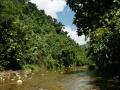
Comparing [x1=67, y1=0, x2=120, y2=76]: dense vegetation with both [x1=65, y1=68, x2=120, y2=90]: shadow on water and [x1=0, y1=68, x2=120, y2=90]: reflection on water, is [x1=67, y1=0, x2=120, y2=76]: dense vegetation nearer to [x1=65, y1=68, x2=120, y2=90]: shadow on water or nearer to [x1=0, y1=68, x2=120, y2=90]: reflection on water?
[x1=65, y1=68, x2=120, y2=90]: shadow on water

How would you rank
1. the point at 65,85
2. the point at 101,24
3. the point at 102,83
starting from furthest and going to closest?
the point at 101,24 < the point at 65,85 < the point at 102,83

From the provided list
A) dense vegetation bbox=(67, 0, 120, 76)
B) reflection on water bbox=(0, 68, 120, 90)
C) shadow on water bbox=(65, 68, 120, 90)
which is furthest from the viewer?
dense vegetation bbox=(67, 0, 120, 76)

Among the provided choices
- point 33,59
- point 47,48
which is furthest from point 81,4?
point 47,48

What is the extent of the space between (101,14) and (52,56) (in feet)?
182

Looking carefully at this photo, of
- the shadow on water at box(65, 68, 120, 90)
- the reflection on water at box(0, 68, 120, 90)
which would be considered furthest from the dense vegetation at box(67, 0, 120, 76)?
the reflection on water at box(0, 68, 120, 90)

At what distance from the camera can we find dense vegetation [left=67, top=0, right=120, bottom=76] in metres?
30.5

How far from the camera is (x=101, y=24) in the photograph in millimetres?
34844

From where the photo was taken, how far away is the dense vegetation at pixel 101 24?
3049 cm

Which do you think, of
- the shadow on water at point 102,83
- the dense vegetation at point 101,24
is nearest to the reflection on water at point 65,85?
the shadow on water at point 102,83

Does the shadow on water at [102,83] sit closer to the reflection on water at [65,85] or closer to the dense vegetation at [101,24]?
the reflection on water at [65,85]

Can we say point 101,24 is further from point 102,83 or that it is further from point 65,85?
point 65,85

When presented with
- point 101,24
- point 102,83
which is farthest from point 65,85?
point 101,24

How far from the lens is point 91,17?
37156 mm

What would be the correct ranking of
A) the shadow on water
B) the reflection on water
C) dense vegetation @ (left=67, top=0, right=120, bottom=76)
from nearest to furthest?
the shadow on water, the reflection on water, dense vegetation @ (left=67, top=0, right=120, bottom=76)
